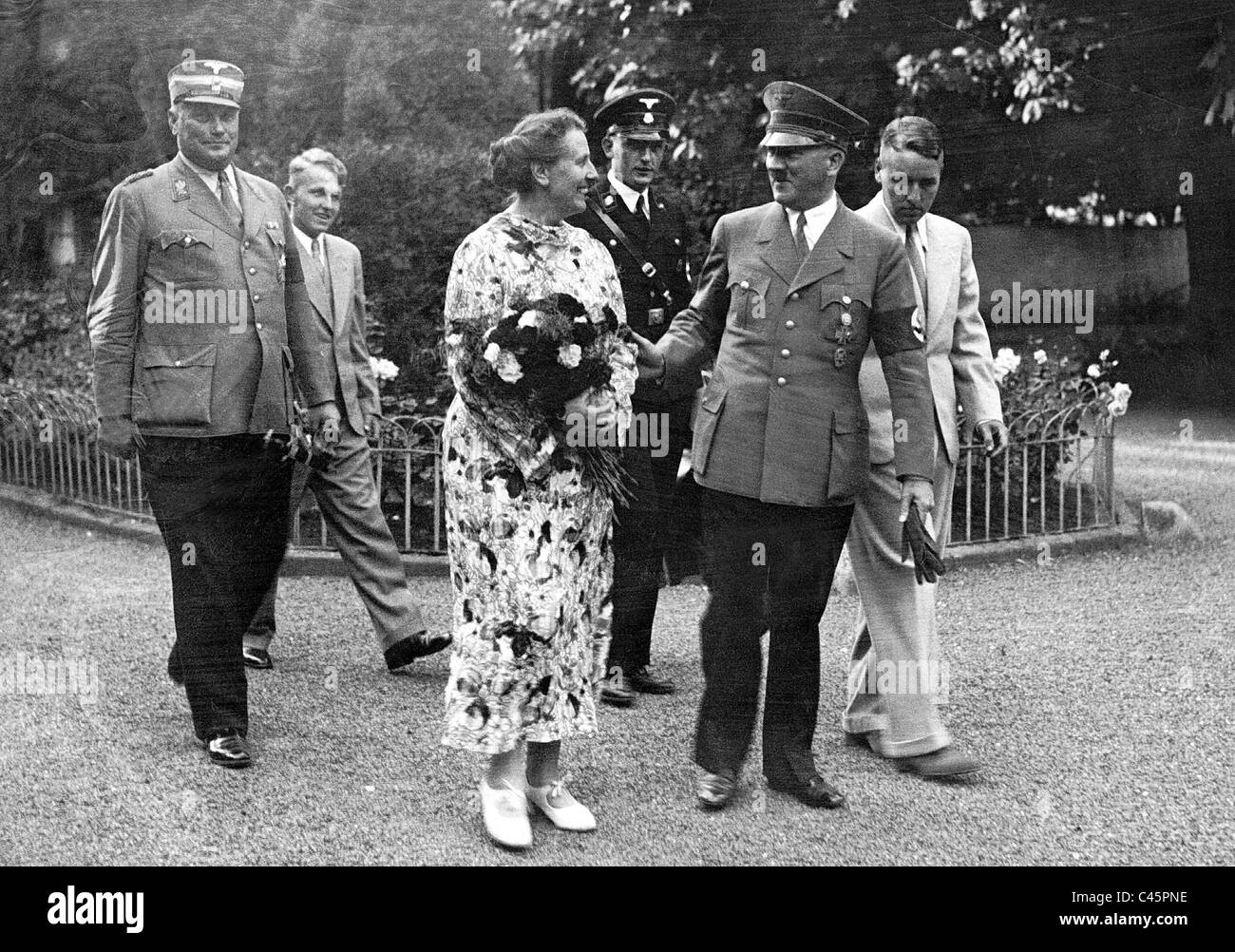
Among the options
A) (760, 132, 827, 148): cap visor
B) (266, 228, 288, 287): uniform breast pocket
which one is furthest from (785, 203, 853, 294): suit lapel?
(266, 228, 288, 287): uniform breast pocket

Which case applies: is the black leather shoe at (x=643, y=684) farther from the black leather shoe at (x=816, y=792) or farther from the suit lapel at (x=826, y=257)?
the suit lapel at (x=826, y=257)

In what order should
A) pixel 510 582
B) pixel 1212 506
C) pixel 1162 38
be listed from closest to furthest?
pixel 510 582
pixel 1162 38
pixel 1212 506

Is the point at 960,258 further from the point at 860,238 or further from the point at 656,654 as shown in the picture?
the point at 656,654

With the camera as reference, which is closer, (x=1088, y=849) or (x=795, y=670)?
(x=1088, y=849)

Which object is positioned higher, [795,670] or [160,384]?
[160,384]

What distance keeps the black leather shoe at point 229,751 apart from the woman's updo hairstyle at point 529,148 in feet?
6.20

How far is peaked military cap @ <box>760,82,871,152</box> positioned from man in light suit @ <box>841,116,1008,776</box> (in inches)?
16.8

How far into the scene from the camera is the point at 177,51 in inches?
188

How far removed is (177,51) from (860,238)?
2.48 meters

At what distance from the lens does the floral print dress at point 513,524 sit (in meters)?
3.55

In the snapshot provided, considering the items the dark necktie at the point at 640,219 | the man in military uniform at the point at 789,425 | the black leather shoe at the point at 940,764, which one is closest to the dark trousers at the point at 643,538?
the dark necktie at the point at 640,219

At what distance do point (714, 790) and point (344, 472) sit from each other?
2187 millimetres

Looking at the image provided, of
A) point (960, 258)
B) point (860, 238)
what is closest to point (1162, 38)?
point (960, 258)

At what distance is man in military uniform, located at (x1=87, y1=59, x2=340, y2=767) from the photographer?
418 cm
